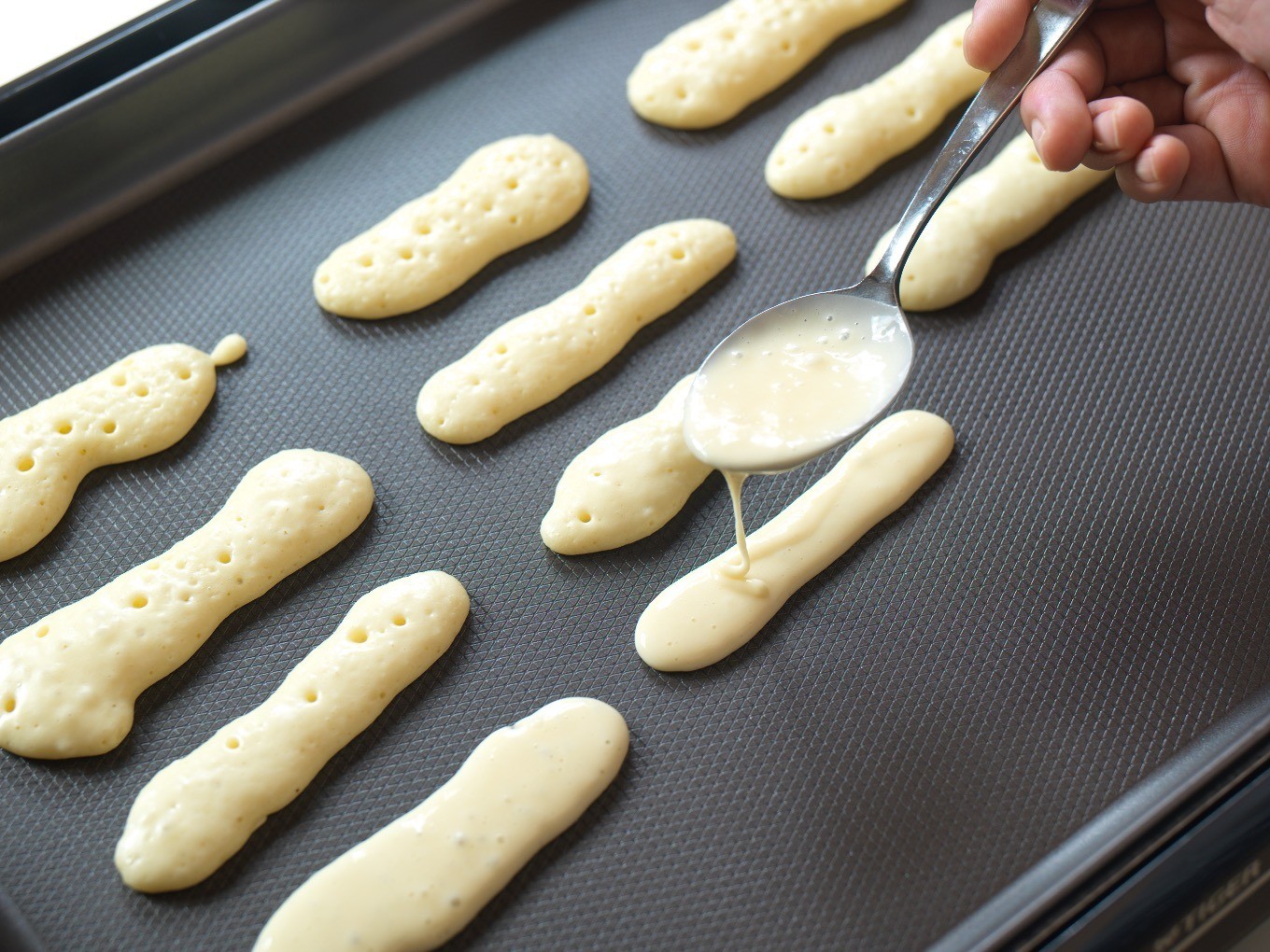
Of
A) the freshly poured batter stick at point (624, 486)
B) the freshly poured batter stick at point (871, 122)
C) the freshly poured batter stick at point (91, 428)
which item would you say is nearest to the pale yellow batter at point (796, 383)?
the freshly poured batter stick at point (624, 486)

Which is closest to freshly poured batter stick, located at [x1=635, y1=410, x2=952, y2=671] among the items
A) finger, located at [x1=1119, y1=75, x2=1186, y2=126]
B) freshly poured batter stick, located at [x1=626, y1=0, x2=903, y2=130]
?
finger, located at [x1=1119, y1=75, x2=1186, y2=126]

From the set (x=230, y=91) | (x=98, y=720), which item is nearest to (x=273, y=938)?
(x=98, y=720)

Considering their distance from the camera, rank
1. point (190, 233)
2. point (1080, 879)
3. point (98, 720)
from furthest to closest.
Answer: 1. point (190, 233)
2. point (98, 720)
3. point (1080, 879)

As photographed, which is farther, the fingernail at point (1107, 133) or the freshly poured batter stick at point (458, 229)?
the freshly poured batter stick at point (458, 229)

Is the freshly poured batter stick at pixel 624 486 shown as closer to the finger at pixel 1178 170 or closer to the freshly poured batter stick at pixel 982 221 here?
the freshly poured batter stick at pixel 982 221

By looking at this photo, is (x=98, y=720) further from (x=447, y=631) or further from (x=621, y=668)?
(x=621, y=668)

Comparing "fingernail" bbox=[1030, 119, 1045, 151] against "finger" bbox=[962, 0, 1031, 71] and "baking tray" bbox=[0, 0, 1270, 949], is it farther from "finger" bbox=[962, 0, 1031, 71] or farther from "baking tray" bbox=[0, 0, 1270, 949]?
"baking tray" bbox=[0, 0, 1270, 949]
